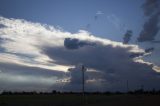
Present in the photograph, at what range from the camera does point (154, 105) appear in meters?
51.6

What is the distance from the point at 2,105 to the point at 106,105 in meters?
19.2

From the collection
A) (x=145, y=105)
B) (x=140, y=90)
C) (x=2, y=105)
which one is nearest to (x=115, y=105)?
(x=145, y=105)

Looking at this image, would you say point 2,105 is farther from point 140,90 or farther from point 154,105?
point 140,90

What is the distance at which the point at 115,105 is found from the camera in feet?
179

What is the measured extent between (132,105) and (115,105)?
10.00 feet

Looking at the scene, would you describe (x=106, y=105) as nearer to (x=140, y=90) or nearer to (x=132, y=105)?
(x=132, y=105)

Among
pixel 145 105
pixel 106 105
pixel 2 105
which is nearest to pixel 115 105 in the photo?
pixel 106 105

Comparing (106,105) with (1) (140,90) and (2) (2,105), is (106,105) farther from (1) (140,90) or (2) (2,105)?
(1) (140,90)

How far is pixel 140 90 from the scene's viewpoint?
595 feet

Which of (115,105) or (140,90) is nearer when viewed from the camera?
(115,105)

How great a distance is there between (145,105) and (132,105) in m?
2.08

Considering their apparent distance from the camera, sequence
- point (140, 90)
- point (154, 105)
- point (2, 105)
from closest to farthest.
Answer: point (154, 105), point (2, 105), point (140, 90)

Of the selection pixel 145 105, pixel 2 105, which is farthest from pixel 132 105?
pixel 2 105

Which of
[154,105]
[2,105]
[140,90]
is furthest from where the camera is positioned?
[140,90]
